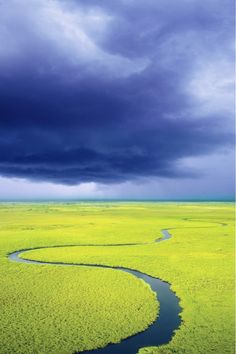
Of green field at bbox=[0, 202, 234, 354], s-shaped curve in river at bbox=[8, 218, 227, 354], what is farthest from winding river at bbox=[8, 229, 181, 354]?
green field at bbox=[0, 202, 234, 354]

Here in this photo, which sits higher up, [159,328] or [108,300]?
[108,300]

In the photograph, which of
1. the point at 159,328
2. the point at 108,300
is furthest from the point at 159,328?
the point at 108,300

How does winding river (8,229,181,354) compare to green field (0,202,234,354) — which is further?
green field (0,202,234,354)

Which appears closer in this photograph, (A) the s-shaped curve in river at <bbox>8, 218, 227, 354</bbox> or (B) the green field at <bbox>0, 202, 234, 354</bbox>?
(A) the s-shaped curve in river at <bbox>8, 218, 227, 354</bbox>

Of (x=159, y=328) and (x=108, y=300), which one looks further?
(x=108, y=300)

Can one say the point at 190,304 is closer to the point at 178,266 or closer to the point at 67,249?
the point at 178,266

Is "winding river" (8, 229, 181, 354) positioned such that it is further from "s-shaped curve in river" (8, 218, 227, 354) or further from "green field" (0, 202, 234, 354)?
"green field" (0, 202, 234, 354)

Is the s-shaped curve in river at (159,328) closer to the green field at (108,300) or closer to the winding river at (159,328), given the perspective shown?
the winding river at (159,328)

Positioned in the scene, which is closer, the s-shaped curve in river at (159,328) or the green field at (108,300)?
the s-shaped curve in river at (159,328)

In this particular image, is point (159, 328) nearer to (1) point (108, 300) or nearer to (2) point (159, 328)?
(2) point (159, 328)

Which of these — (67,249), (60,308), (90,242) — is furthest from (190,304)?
(90,242)

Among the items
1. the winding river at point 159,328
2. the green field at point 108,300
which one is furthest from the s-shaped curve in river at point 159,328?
the green field at point 108,300
